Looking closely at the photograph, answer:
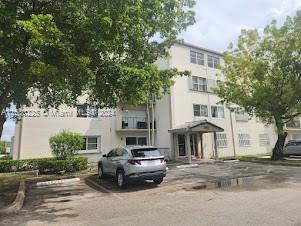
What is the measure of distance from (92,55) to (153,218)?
Result: 626 centimetres

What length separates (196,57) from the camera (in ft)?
98.8

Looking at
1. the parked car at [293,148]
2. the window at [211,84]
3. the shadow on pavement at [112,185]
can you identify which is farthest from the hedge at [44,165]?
the parked car at [293,148]

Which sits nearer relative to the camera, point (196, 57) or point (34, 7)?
point (34, 7)

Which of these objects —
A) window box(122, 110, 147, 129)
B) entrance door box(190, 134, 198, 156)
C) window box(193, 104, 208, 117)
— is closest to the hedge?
window box(122, 110, 147, 129)

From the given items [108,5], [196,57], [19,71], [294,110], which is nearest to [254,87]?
[294,110]

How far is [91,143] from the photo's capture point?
2511 cm

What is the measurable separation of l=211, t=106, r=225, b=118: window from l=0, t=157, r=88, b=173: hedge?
52.7ft

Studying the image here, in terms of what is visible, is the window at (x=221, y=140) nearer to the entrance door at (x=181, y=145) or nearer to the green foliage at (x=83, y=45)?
the entrance door at (x=181, y=145)

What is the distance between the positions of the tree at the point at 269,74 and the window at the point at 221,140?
17.6 ft

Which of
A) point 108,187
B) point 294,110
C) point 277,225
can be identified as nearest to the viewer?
point 277,225

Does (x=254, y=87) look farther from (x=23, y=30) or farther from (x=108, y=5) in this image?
(x=23, y=30)

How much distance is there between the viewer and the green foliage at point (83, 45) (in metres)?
8.63

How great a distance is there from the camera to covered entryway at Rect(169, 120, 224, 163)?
963 inches

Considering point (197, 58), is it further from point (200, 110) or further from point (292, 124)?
point (292, 124)
